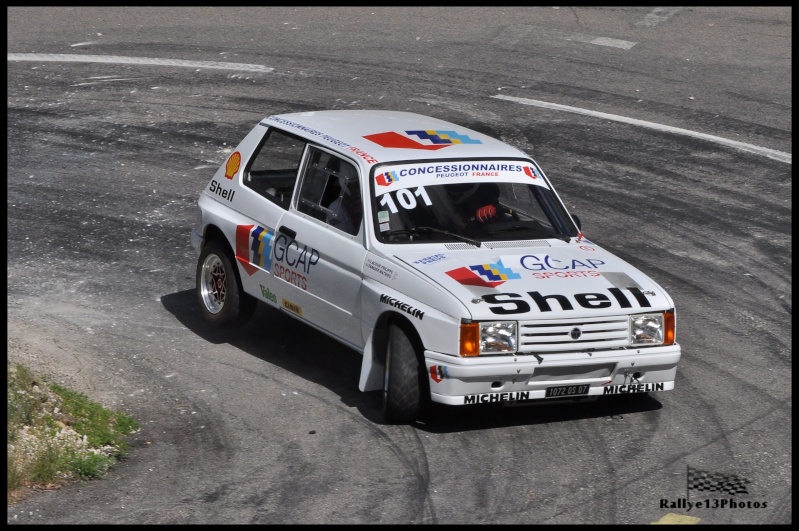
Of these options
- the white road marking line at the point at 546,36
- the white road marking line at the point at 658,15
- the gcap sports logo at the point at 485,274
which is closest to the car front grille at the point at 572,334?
the gcap sports logo at the point at 485,274

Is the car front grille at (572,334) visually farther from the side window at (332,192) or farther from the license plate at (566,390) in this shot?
the side window at (332,192)

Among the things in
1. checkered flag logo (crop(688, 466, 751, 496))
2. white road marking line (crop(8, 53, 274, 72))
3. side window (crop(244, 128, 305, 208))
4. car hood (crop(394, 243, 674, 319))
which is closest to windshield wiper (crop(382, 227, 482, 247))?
car hood (crop(394, 243, 674, 319))

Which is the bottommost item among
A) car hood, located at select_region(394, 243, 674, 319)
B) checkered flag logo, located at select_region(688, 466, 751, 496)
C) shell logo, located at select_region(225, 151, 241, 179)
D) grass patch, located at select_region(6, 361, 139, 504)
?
grass patch, located at select_region(6, 361, 139, 504)

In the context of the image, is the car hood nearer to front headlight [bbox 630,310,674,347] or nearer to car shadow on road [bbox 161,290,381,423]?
front headlight [bbox 630,310,674,347]

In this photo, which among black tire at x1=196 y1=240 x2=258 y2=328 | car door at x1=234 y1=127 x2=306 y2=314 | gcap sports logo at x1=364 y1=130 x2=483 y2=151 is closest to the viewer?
gcap sports logo at x1=364 y1=130 x2=483 y2=151

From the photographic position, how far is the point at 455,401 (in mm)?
8125

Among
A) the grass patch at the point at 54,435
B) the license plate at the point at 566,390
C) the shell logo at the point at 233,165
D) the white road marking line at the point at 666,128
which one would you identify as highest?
the shell logo at the point at 233,165

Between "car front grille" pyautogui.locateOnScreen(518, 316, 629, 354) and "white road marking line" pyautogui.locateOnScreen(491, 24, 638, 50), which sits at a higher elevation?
"car front grille" pyautogui.locateOnScreen(518, 316, 629, 354)

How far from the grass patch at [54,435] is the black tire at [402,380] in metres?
1.73

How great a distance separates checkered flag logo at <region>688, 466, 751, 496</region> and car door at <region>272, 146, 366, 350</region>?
2486 millimetres

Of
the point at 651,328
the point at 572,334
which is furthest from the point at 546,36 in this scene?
the point at 572,334

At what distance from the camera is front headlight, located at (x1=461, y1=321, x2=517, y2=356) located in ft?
26.4

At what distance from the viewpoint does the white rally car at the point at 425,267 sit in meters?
8.16

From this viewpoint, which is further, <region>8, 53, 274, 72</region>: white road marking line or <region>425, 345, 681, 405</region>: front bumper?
<region>8, 53, 274, 72</region>: white road marking line
